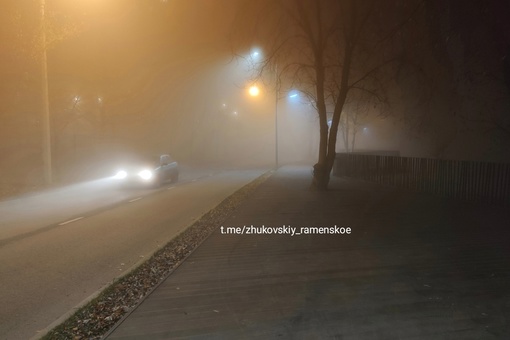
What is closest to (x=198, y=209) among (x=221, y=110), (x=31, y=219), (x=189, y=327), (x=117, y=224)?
(x=117, y=224)

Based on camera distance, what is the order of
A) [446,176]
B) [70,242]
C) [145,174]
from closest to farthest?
1. [70,242]
2. [446,176]
3. [145,174]

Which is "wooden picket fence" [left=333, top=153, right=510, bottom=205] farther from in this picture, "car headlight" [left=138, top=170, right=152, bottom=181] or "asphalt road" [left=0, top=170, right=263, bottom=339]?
"car headlight" [left=138, top=170, right=152, bottom=181]

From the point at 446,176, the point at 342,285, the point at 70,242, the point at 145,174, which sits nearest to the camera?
the point at 342,285

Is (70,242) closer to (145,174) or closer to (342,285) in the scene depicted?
(342,285)

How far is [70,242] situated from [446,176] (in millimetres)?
11327

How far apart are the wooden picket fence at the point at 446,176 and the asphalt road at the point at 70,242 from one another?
7.37 m

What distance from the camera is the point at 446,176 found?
12625 millimetres

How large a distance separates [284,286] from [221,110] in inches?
2186

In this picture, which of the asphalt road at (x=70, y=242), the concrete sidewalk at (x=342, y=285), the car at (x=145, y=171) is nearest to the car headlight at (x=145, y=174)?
the car at (x=145, y=171)

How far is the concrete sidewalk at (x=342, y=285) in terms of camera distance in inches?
150

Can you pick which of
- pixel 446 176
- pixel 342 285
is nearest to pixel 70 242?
pixel 342 285

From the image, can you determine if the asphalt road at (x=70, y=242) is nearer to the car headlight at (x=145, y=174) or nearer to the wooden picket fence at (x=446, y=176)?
the car headlight at (x=145, y=174)

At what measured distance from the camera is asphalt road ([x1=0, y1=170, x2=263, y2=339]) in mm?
4773

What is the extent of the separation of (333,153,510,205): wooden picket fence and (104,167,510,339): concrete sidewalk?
2.32 metres
